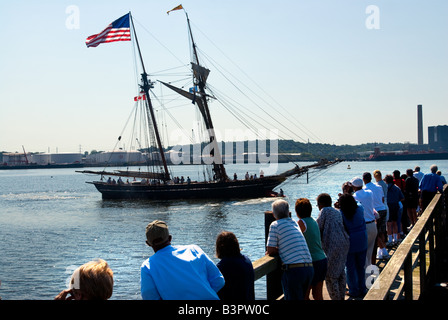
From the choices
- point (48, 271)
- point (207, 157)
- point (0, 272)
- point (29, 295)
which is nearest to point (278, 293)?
point (29, 295)

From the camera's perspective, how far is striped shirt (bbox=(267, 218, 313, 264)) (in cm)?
582

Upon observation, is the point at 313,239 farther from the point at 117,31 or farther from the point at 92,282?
the point at 117,31

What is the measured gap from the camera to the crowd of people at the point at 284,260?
396 centimetres

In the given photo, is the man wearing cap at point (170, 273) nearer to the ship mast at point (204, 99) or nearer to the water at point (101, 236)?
the water at point (101, 236)

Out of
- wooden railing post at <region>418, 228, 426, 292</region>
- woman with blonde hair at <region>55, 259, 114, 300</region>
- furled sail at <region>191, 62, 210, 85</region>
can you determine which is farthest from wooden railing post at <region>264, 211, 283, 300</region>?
furled sail at <region>191, 62, 210, 85</region>

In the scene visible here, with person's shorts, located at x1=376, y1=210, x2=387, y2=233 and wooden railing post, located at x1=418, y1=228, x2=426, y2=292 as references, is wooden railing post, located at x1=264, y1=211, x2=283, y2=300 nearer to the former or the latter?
wooden railing post, located at x1=418, y1=228, x2=426, y2=292

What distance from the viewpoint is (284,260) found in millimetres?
5848

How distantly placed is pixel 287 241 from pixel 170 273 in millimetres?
2214

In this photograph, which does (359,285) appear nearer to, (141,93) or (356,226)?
(356,226)

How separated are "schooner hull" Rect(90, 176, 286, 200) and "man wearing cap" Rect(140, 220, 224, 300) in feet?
190

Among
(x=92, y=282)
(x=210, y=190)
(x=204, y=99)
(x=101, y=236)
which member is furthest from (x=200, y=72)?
(x=92, y=282)

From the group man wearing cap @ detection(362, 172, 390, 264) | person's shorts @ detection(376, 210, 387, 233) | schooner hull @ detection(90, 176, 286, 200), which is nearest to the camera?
man wearing cap @ detection(362, 172, 390, 264)

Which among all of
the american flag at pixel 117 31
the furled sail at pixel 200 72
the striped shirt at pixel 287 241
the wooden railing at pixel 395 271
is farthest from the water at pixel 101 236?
the american flag at pixel 117 31

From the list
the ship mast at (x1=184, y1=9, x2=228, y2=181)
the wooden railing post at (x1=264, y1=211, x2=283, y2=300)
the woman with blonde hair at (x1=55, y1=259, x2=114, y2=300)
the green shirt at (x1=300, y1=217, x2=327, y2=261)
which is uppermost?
the ship mast at (x1=184, y1=9, x2=228, y2=181)
